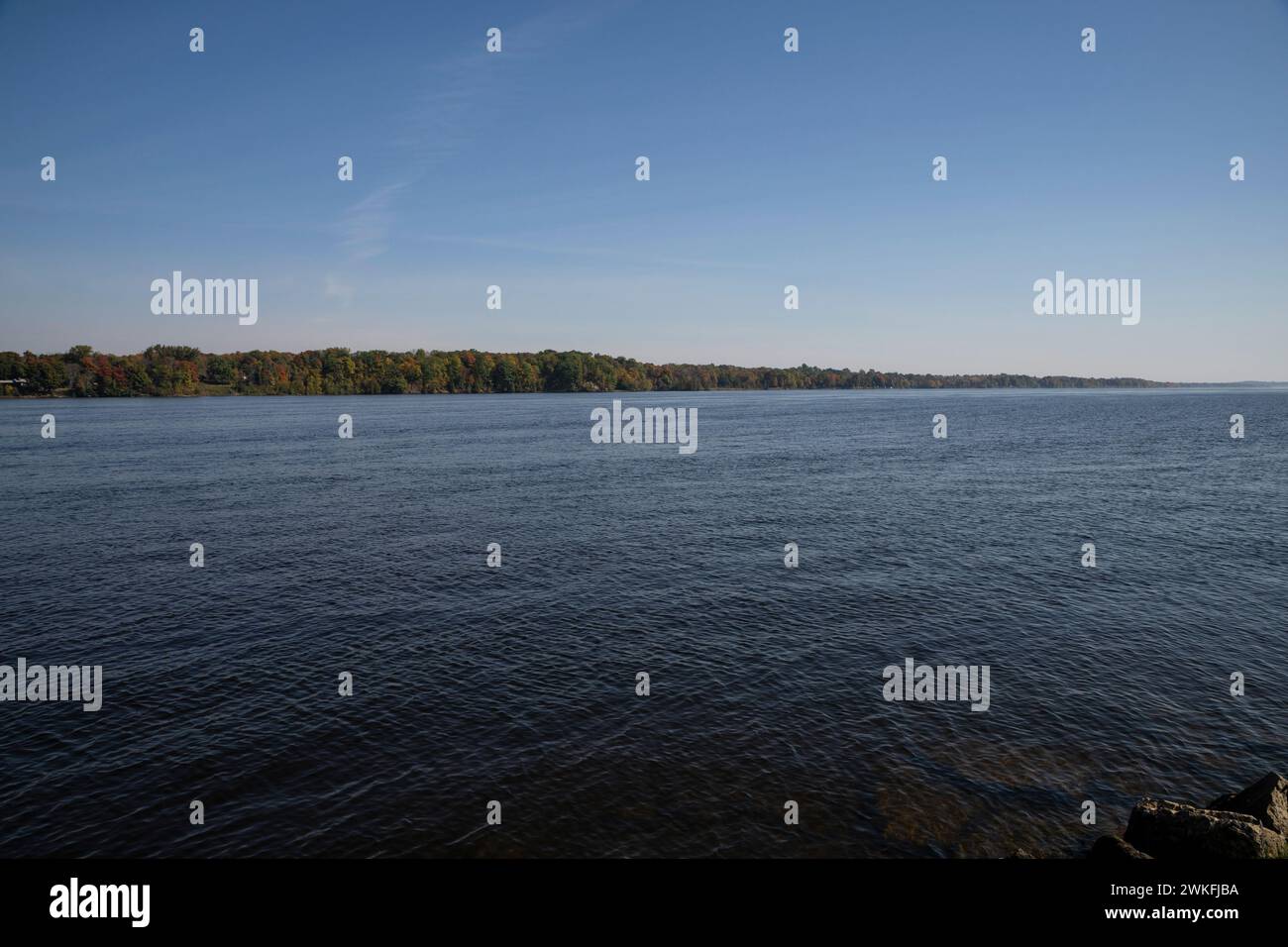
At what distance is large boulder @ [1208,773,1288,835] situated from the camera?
2066 centimetres

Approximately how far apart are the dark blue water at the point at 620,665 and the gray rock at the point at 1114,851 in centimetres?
178

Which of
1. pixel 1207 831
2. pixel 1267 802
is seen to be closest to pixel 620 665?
pixel 1207 831

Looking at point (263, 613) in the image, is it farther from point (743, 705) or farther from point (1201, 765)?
point (1201, 765)

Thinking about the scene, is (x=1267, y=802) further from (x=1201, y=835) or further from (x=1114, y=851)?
(x=1114, y=851)

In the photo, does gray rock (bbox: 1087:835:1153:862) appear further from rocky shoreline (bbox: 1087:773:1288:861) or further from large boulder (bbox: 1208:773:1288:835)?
large boulder (bbox: 1208:773:1288:835)

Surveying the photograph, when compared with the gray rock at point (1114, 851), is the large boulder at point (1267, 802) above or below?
above

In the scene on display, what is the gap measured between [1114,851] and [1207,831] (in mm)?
2537

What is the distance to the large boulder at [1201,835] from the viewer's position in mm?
19328

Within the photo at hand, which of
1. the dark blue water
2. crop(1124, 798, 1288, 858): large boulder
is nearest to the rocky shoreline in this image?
crop(1124, 798, 1288, 858): large boulder

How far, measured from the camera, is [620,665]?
35938 millimetres

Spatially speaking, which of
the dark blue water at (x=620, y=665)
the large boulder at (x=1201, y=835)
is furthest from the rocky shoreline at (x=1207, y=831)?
the dark blue water at (x=620, y=665)

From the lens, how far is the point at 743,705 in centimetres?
3186

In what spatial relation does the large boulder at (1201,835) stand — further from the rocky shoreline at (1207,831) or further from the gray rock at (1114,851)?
the gray rock at (1114,851)
